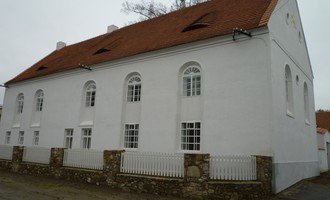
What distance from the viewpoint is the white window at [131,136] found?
1768 cm

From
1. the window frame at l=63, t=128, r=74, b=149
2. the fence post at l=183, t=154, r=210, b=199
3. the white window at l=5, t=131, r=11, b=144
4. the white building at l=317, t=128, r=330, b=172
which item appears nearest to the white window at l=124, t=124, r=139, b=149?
the window frame at l=63, t=128, r=74, b=149

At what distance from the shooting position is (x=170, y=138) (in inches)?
627

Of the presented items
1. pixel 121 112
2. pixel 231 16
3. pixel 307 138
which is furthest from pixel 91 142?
pixel 307 138

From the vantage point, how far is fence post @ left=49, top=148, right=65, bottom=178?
16.6 metres

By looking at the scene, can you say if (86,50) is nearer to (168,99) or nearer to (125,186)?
(168,99)

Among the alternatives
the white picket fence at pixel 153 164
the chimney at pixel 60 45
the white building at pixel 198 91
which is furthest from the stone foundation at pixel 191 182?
the chimney at pixel 60 45

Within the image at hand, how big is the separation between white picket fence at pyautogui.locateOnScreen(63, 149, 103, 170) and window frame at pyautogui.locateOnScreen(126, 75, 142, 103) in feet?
13.0

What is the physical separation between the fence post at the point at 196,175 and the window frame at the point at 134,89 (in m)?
6.88

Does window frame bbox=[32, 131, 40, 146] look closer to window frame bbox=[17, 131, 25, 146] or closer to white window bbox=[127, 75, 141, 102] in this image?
window frame bbox=[17, 131, 25, 146]

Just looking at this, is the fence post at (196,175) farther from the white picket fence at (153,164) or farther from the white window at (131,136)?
the white window at (131,136)

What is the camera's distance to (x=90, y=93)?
68.6 feet

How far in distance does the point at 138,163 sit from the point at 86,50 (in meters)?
13.5

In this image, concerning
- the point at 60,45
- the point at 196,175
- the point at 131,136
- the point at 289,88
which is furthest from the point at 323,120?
the point at 60,45

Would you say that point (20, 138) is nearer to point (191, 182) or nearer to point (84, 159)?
point (84, 159)
